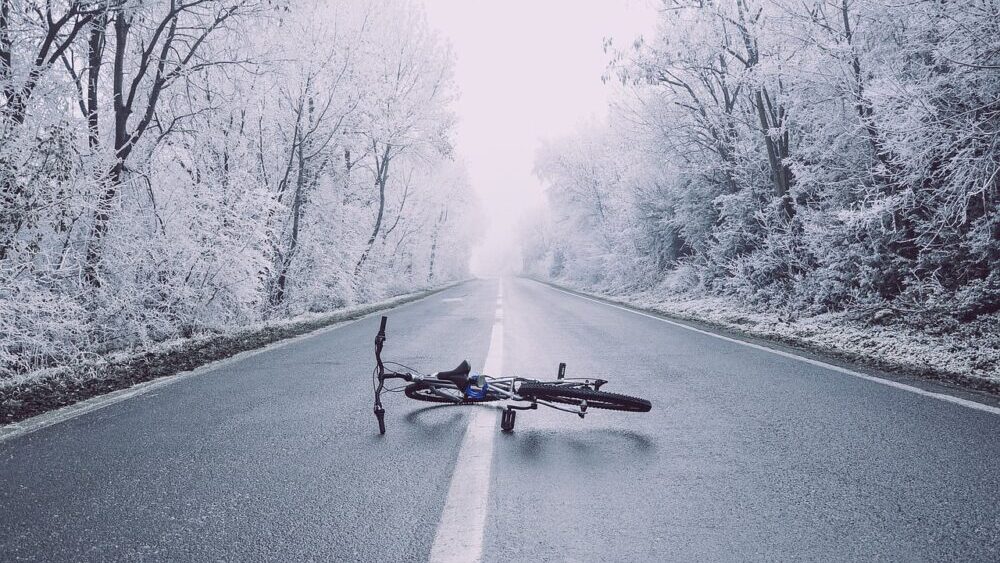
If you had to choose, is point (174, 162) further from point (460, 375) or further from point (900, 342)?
point (900, 342)

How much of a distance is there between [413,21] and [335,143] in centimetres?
768

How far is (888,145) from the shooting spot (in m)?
7.80

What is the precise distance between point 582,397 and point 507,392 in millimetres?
624

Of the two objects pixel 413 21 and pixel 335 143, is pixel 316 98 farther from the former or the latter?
pixel 413 21

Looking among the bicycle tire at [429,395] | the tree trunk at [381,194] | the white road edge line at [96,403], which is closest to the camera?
the white road edge line at [96,403]

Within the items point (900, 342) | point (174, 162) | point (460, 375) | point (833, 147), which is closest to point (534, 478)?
point (460, 375)

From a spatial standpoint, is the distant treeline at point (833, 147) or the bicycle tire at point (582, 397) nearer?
the bicycle tire at point (582, 397)

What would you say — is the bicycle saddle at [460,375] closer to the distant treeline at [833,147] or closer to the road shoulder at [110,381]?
the road shoulder at [110,381]

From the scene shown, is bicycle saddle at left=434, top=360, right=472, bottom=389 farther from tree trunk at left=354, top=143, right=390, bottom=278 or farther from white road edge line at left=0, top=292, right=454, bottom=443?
tree trunk at left=354, top=143, right=390, bottom=278

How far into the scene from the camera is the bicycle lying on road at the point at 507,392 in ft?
11.9

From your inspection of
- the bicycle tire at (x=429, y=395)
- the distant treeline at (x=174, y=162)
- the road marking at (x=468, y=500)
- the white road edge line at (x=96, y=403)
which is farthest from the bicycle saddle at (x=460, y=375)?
the distant treeline at (x=174, y=162)

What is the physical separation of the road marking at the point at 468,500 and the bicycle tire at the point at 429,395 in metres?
0.16

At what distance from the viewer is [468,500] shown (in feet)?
8.18

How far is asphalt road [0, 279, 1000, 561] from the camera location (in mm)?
2098
